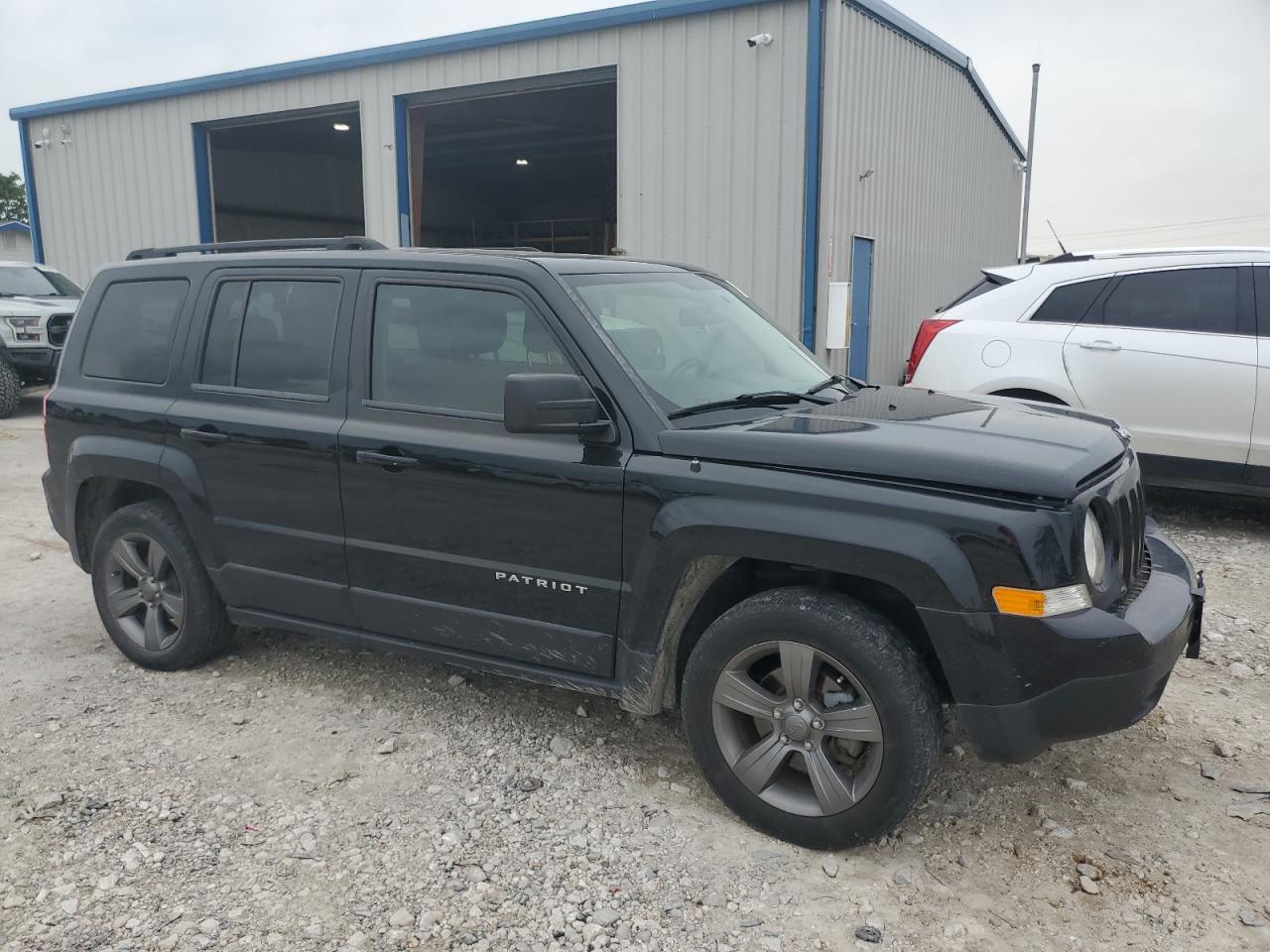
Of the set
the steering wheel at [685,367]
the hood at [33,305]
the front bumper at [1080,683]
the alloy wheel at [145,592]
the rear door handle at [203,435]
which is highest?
the hood at [33,305]

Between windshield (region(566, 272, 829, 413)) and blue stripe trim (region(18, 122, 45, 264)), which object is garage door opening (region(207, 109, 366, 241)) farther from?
windshield (region(566, 272, 829, 413))

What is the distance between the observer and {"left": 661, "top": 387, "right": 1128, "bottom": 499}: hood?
2.67 meters

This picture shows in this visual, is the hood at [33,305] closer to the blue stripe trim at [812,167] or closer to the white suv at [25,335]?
the white suv at [25,335]

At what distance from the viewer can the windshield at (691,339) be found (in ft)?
11.0

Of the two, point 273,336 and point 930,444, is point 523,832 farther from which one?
point 273,336

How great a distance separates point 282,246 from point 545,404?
1.95 metres

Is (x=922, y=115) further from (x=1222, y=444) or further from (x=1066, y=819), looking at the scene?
(x=1066, y=819)

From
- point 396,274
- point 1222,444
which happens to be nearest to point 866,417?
point 396,274

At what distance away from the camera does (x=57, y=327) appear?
12.5m

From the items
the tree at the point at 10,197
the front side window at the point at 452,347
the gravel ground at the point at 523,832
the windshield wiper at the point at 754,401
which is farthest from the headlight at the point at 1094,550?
the tree at the point at 10,197

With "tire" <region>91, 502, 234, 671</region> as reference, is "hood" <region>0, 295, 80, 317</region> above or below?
above

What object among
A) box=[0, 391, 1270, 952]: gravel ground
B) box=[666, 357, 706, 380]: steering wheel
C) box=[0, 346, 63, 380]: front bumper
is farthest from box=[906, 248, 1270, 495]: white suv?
box=[0, 346, 63, 380]: front bumper

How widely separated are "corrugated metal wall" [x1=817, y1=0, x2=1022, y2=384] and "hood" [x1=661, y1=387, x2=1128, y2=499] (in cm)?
667

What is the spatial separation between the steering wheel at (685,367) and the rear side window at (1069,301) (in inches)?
160
